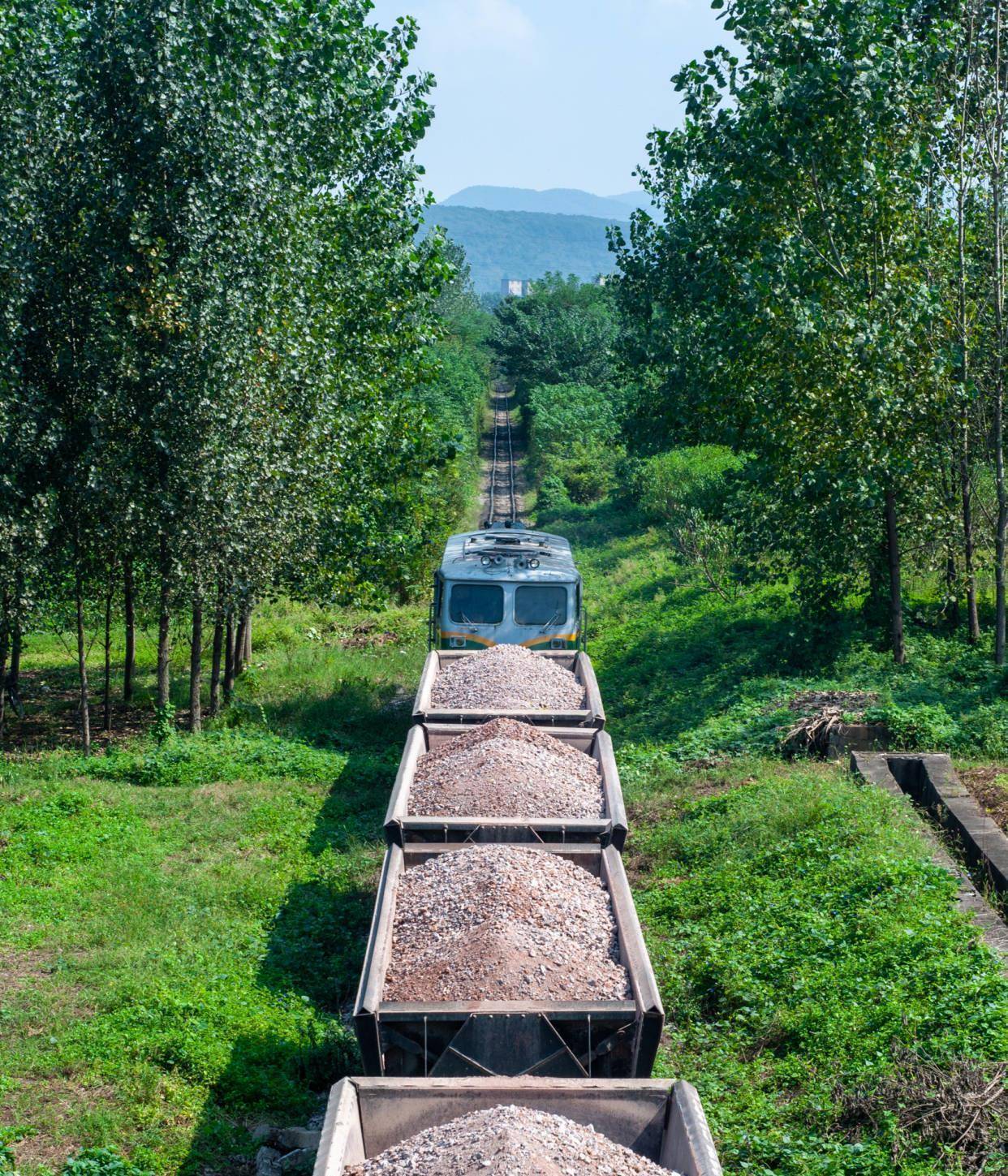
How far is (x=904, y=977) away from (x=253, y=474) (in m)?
10.2

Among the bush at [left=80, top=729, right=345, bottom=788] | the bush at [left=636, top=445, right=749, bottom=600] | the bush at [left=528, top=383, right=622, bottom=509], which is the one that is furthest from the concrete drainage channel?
the bush at [left=528, top=383, right=622, bottom=509]

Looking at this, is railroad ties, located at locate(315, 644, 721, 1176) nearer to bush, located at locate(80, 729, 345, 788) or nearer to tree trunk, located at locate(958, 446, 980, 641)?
bush, located at locate(80, 729, 345, 788)

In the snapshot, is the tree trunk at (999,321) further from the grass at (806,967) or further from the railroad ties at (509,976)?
the railroad ties at (509,976)

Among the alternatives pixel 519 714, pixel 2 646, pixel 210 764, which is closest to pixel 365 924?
pixel 519 714

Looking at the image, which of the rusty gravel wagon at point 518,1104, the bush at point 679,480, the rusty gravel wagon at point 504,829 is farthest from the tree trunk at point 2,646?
the bush at point 679,480

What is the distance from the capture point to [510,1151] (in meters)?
4.73

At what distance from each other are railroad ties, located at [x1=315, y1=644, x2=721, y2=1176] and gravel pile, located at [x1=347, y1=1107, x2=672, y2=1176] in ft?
0.13

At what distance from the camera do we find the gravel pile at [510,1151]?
4.72 meters

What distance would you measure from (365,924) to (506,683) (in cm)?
287

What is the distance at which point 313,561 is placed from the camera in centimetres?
1736

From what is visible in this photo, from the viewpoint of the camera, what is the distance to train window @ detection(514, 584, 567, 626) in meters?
14.5

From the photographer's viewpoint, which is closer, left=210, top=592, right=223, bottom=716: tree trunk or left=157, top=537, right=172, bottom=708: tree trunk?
left=157, top=537, right=172, bottom=708: tree trunk

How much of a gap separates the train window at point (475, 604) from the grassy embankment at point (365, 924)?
235cm

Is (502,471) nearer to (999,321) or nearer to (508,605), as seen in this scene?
(999,321)
